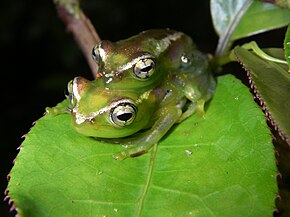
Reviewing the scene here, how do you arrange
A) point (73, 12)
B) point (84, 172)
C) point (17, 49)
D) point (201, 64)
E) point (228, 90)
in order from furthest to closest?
point (17, 49), point (73, 12), point (201, 64), point (228, 90), point (84, 172)

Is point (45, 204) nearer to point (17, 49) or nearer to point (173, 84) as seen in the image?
point (173, 84)

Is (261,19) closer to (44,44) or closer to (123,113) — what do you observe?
→ (123,113)

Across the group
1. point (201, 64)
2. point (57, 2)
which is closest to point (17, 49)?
point (57, 2)

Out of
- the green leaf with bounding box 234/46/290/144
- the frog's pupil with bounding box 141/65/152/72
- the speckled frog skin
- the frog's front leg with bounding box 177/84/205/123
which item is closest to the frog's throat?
the speckled frog skin

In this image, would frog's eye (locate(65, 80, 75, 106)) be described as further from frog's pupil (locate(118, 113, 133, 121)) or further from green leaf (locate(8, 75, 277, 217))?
frog's pupil (locate(118, 113, 133, 121))

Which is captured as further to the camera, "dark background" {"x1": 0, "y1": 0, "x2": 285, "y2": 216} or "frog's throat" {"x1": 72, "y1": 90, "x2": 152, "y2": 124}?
"dark background" {"x1": 0, "y1": 0, "x2": 285, "y2": 216}

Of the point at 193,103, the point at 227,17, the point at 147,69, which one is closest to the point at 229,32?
the point at 227,17
